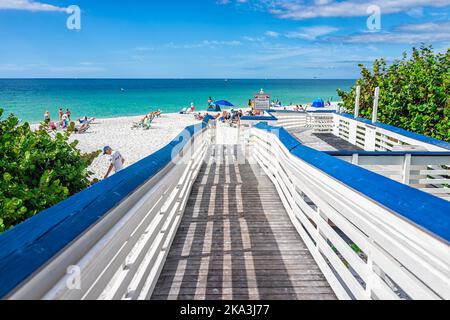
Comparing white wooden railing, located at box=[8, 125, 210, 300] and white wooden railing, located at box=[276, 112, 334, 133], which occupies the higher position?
white wooden railing, located at box=[276, 112, 334, 133]

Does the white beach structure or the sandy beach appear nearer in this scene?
the white beach structure

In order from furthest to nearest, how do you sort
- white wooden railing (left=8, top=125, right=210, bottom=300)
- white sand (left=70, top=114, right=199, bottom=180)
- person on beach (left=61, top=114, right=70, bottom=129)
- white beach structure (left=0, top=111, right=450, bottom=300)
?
person on beach (left=61, top=114, right=70, bottom=129), white sand (left=70, top=114, right=199, bottom=180), white beach structure (left=0, top=111, right=450, bottom=300), white wooden railing (left=8, top=125, right=210, bottom=300)

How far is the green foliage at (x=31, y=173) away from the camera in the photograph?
3264mm

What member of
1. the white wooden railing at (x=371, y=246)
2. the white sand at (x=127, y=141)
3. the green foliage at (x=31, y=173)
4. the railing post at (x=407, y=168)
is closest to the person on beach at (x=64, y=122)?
the white sand at (x=127, y=141)

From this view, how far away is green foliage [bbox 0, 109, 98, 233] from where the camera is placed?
326 centimetres

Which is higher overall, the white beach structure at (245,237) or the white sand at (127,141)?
the white beach structure at (245,237)

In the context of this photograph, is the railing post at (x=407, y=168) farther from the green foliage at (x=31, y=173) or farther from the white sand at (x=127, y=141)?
the white sand at (x=127, y=141)

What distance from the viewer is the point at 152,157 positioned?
12.3 feet

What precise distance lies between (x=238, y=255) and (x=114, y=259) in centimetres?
202

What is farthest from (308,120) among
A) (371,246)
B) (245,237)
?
(371,246)

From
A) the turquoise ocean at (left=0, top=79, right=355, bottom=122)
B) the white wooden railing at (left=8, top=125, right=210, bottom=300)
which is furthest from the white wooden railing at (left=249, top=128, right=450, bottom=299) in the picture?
the turquoise ocean at (left=0, top=79, right=355, bottom=122)

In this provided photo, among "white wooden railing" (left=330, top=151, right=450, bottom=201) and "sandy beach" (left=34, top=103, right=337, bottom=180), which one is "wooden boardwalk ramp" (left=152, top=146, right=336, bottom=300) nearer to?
"white wooden railing" (left=330, top=151, right=450, bottom=201)

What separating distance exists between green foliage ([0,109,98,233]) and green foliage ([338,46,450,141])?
33.4 feet
